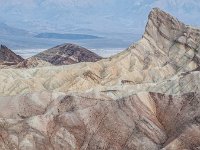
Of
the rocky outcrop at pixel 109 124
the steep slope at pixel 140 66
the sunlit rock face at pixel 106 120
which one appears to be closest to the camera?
the sunlit rock face at pixel 106 120

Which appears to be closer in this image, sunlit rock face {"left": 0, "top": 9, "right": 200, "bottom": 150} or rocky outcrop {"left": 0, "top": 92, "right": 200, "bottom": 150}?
sunlit rock face {"left": 0, "top": 9, "right": 200, "bottom": 150}

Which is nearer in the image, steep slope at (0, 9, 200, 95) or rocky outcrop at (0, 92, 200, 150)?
rocky outcrop at (0, 92, 200, 150)

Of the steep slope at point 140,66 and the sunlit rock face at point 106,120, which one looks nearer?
the sunlit rock face at point 106,120

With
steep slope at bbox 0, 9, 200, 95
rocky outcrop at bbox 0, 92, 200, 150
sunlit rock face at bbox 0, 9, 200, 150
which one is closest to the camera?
sunlit rock face at bbox 0, 9, 200, 150

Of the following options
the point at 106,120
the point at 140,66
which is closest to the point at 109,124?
the point at 106,120

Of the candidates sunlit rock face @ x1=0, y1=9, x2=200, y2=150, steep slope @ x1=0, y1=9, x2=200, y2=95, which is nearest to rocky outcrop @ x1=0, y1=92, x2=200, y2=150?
sunlit rock face @ x1=0, y1=9, x2=200, y2=150

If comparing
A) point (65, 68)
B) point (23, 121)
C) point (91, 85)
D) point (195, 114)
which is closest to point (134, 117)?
point (195, 114)

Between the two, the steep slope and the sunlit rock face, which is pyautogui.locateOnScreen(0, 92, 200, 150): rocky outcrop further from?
the steep slope

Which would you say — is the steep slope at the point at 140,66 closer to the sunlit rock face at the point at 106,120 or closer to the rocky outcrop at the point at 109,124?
the sunlit rock face at the point at 106,120

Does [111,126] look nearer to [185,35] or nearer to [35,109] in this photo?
[35,109]

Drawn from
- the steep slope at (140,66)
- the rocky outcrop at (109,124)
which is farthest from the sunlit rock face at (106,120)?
the steep slope at (140,66)

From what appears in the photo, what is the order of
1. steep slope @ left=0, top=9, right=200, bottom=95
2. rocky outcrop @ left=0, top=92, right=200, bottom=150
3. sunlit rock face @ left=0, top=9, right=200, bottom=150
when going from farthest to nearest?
steep slope @ left=0, top=9, right=200, bottom=95, rocky outcrop @ left=0, top=92, right=200, bottom=150, sunlit rock face @ left=0, top=9, right=200, bottom=150

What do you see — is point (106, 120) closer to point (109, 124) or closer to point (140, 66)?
point (109, 124)
